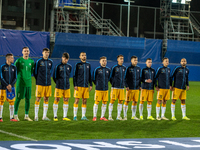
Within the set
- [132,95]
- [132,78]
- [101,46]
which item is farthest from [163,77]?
[101,46]

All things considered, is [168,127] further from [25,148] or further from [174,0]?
[174,0]

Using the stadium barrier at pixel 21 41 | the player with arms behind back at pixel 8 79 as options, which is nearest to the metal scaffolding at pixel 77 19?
the stadium barrier at pixel 21 41

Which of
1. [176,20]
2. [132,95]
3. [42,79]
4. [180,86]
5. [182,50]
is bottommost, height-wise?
[132,95]

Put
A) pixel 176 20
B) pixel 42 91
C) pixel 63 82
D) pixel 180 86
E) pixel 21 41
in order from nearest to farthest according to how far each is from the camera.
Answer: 1. pixel 42 91
2. pixel 63 82
3. pixel 180 86
4. pixel 21 41
5. pixel 176 20

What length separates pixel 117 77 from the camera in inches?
429

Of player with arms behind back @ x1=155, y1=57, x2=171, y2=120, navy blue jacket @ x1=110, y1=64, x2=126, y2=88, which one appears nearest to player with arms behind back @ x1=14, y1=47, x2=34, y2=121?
navy blue jacket @ x1=110, y1=64, x2=126, y2=88

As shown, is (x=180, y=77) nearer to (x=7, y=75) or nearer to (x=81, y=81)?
(x=81, y=81)

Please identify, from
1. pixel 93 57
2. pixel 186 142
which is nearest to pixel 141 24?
pixel 93 57

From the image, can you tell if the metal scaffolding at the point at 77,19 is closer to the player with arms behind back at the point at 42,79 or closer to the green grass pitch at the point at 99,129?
the player with arms behind back at the point at 42,79

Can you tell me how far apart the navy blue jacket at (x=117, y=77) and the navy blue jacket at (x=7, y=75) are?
2.83 metres

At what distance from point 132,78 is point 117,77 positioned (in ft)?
1.56

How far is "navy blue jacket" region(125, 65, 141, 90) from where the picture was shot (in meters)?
11.0

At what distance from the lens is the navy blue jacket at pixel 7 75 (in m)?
9.81

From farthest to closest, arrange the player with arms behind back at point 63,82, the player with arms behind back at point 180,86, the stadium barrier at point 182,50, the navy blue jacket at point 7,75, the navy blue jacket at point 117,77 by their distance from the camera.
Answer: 1. the stadium barrier at point 182,50
2. the player with arms behind back at point 180,86
3. the navy blue jacket at point 117,77
4. the player with arms behind back at point 63,82
5. the navy blue jacket at point 7,75
